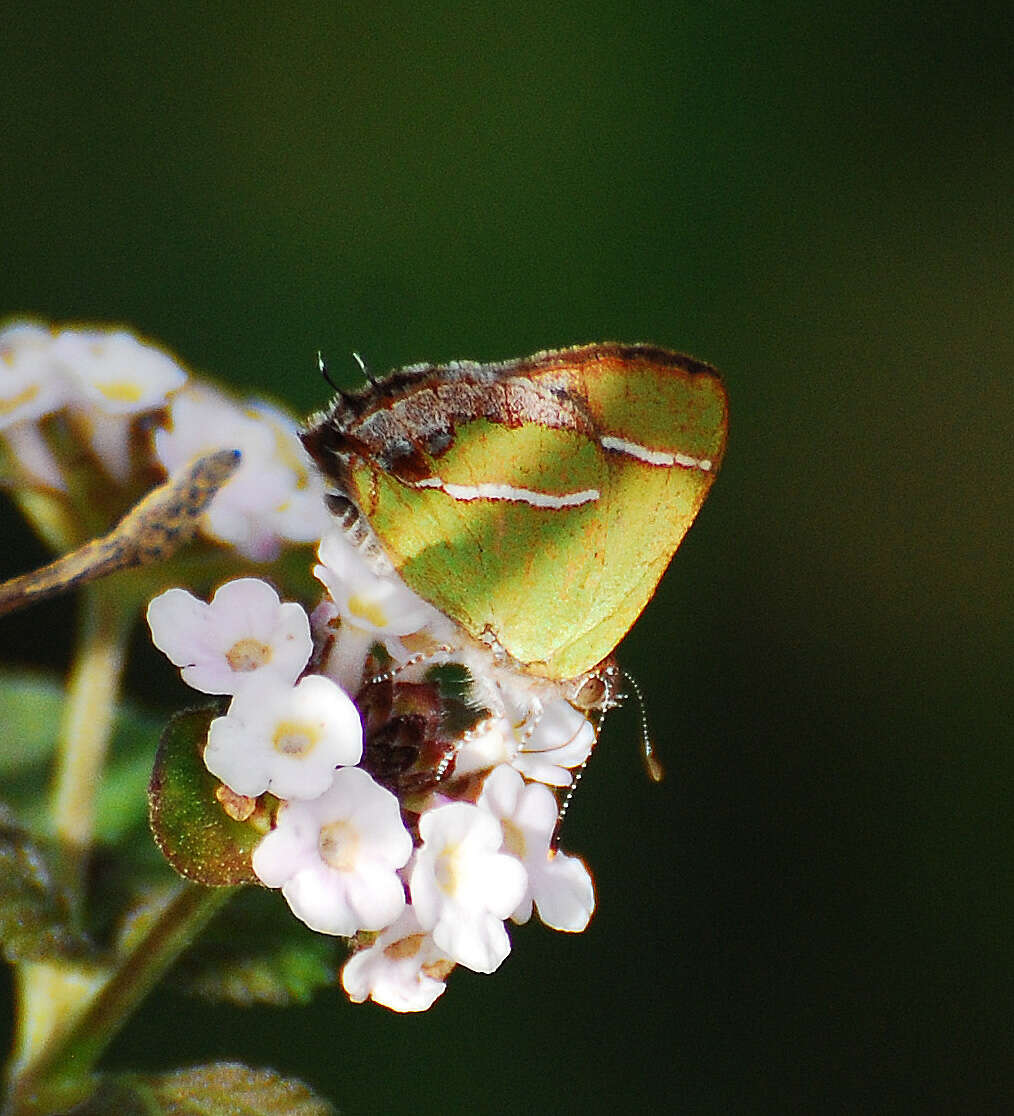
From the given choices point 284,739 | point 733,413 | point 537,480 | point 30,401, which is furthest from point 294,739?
point 733,413

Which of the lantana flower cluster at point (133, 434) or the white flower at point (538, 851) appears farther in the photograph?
the lantana flower cluster at point (133, 434)

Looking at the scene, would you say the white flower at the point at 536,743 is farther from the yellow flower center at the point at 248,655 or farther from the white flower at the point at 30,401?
the white flower at the point at 30,401

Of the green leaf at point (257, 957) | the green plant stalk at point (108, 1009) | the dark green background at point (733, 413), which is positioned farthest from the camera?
the dark green background at point (733, 413)

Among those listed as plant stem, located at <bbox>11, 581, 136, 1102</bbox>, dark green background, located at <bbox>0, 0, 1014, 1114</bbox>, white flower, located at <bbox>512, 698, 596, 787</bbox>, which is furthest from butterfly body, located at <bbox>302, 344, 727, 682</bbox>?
dark green background, located at <bbox>0, 0, 1014, 1114</bbox>

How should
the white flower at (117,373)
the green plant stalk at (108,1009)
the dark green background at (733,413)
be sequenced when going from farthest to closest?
the dark green background at (733,413) < the white flower at (117,373) < the green plant stalk at (108,1009)

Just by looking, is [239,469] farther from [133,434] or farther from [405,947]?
[405,947]

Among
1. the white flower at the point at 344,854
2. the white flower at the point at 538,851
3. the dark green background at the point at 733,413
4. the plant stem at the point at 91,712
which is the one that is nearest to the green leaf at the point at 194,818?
the white flower at the point at 344,854

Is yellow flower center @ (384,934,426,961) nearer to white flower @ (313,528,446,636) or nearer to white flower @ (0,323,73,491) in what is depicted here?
white flower @ (313,528,446,636)

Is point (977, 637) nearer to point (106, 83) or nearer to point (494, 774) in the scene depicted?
point (494, 774)
